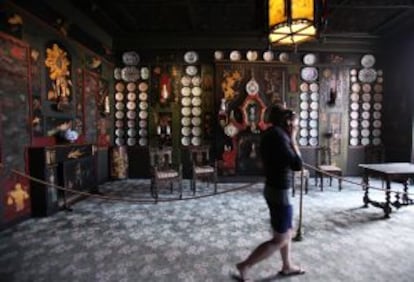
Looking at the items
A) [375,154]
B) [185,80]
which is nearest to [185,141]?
[185,80]

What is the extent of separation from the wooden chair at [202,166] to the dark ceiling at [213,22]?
2574 mm

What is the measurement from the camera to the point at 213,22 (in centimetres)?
602

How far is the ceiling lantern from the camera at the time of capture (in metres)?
2.38

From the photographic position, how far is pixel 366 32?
659 cm

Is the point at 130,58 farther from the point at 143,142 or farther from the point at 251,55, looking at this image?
the point at 251,55

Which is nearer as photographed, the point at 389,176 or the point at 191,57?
the point at 389,176

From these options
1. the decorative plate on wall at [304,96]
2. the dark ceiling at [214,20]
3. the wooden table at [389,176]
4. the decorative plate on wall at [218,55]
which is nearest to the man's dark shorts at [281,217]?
the wooden table at [389,176]

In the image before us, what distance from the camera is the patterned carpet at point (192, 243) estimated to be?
2451mm

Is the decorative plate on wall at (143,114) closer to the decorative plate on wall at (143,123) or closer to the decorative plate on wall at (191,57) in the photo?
the decorative plate on wall at (143,123)

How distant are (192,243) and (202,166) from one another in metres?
2.82

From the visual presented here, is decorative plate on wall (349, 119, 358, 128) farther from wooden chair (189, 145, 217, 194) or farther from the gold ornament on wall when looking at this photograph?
the gold ornament on wall

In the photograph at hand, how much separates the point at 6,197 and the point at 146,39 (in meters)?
4.69

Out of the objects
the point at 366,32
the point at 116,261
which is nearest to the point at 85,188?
the point at 116,261

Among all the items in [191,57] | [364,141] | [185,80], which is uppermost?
[191,57]
